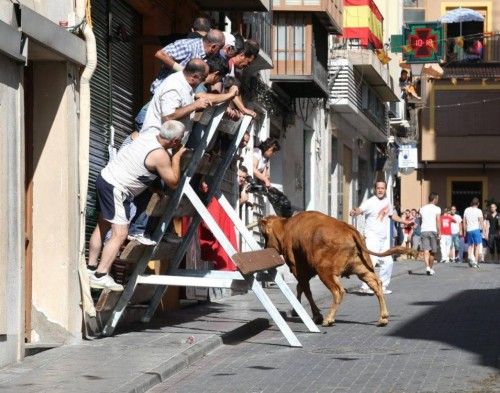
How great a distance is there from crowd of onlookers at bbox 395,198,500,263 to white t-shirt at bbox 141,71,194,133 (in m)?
26.1

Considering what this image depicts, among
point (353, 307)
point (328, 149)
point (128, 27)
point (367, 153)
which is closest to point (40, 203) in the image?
point (128, 27)


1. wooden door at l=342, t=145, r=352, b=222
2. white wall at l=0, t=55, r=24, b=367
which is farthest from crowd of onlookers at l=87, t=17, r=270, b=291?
wooden door at l=342, t=145, r=352, b=222

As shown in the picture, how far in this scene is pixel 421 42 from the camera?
1822 inches

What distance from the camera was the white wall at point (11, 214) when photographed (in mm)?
11836

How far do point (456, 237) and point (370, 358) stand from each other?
34.2 metres

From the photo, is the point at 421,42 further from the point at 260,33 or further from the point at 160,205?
the point at 160,205

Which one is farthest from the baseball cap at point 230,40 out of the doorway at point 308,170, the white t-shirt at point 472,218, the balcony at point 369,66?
the white t-shirt at point 472,218

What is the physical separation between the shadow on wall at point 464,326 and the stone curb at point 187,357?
1572 mm

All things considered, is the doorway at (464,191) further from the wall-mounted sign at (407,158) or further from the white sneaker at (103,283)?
the white sneaker at (103,283)

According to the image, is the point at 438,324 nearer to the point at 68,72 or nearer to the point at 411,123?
the point at 68,72

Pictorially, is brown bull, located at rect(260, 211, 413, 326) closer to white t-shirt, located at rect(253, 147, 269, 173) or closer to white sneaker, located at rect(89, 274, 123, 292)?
white sneaker, located at rect(89, 274, 123, 292)

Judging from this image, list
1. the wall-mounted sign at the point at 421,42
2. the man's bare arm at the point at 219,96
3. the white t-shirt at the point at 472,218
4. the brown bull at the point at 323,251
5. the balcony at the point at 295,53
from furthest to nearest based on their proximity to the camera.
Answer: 1. the wall-mounted sign at the point at 421,42
2. the white t-shirt at the point at 472,218
3. the balcony at the point at 295,53
4. the brown bull at the point at 323,251
5. the man's bare arm at the point at 219,96

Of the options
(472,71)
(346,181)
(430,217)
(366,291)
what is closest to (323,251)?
(366,291)

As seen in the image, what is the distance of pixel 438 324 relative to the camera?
1731 cm
